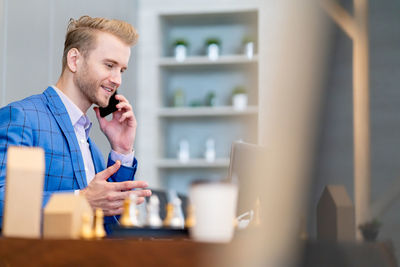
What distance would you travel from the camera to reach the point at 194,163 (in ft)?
14.9

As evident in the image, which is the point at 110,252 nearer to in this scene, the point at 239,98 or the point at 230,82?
the point at 239,98

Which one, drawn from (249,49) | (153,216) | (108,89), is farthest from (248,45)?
(153,216)

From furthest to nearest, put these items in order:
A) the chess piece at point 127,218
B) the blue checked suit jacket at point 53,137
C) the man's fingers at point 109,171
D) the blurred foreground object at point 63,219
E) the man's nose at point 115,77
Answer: the man's nose at point 115,77, the blue checked suit jacket at point 53,137, the man's fingers at point 109,171, the chess piece at point 127,218, the blurred foreground object at point 63,219

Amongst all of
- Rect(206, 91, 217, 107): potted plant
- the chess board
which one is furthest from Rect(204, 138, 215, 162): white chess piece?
the chess board

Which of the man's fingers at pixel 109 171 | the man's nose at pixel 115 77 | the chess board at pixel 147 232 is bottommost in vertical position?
the chess board at pixel 147 232

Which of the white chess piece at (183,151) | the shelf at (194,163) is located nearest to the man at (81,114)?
the shelf at (194,163)

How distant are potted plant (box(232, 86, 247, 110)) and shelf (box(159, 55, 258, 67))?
229 mm

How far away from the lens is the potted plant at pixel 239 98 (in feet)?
15.0

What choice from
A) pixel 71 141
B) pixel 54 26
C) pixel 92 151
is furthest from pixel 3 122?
pixel 54 26

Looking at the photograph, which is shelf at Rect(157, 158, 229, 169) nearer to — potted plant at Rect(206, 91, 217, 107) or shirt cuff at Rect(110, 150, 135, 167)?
potted plant at Rect(206, 91, 217, 107)

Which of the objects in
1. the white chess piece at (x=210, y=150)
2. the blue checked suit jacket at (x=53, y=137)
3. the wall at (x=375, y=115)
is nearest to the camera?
the wall at (x=375, y=115)

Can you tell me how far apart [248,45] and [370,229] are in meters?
4.13

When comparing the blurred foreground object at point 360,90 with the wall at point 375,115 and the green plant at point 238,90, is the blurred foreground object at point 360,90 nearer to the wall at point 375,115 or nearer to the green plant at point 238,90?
the wall at point 375,115

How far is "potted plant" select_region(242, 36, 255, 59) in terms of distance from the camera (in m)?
4.57
